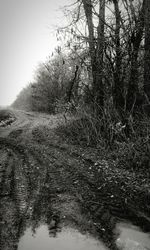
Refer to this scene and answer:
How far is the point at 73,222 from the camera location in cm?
423

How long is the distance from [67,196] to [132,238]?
5.57 ft

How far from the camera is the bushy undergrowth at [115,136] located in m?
6.70

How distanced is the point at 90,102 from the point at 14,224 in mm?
7555

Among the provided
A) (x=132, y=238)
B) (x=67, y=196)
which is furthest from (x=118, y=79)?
(x=132, y=238)

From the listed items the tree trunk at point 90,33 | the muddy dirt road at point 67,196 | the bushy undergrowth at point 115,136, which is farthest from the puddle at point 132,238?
the tree trunk at point 90,33

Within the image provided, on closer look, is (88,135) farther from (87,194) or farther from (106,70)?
(87,194)

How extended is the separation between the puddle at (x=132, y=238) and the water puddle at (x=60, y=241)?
1.11 feet

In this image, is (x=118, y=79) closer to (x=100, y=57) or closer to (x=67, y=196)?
(x=100, y=57)

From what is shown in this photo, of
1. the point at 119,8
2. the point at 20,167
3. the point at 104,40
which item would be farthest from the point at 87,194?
the point at 119,8

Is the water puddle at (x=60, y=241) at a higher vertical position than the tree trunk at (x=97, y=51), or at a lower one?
lower

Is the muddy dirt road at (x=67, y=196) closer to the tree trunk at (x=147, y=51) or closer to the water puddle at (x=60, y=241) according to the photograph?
the water puddle at (x=60, y=241)

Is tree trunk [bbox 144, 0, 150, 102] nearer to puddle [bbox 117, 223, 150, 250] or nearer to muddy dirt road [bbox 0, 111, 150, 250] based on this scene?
muddy dirt road [bbox 0, 111, 150, 250]

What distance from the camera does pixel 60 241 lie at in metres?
3.83

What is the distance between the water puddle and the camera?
366cm
